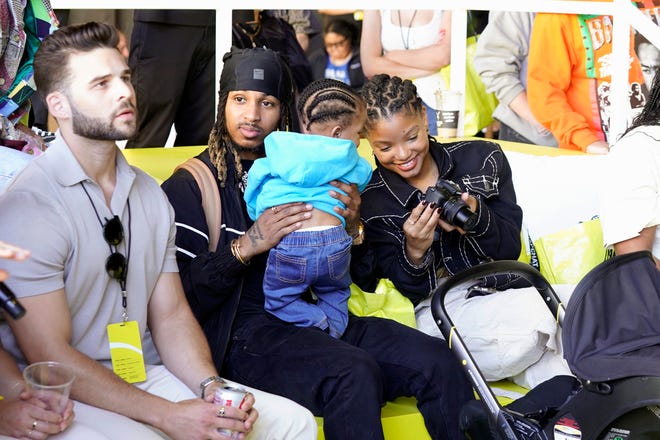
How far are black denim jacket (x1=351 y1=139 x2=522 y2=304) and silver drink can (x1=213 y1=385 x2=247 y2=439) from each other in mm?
1036

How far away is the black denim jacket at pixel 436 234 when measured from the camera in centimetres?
394

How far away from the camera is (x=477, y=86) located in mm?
6125

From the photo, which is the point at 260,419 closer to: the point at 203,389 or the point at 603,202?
the point at 203,389

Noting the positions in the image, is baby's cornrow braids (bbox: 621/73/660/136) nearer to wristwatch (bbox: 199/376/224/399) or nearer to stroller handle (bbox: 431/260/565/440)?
stroller handle (bbox: 431/260/565/440)

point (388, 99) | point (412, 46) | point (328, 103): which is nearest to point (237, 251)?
point (328, 103)

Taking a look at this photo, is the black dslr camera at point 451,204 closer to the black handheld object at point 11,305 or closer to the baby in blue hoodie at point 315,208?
the baby in blue hoodie at point 315,208

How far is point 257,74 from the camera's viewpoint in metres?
3.85

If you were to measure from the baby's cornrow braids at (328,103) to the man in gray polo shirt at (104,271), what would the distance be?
650 millimetres

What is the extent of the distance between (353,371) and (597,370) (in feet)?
2.34

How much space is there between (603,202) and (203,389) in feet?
5.25

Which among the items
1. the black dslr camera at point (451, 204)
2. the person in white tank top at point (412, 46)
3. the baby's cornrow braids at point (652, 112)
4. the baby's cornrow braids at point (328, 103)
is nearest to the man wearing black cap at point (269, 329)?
the baby's cornrow braids at point (328, 103)

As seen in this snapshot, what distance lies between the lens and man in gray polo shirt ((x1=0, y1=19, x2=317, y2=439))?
9.66 feet

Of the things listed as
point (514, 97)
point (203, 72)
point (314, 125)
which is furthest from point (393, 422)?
point (514, 97)

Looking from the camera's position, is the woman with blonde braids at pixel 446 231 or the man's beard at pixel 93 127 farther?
the woman with blonde braids at pixel 446 231
